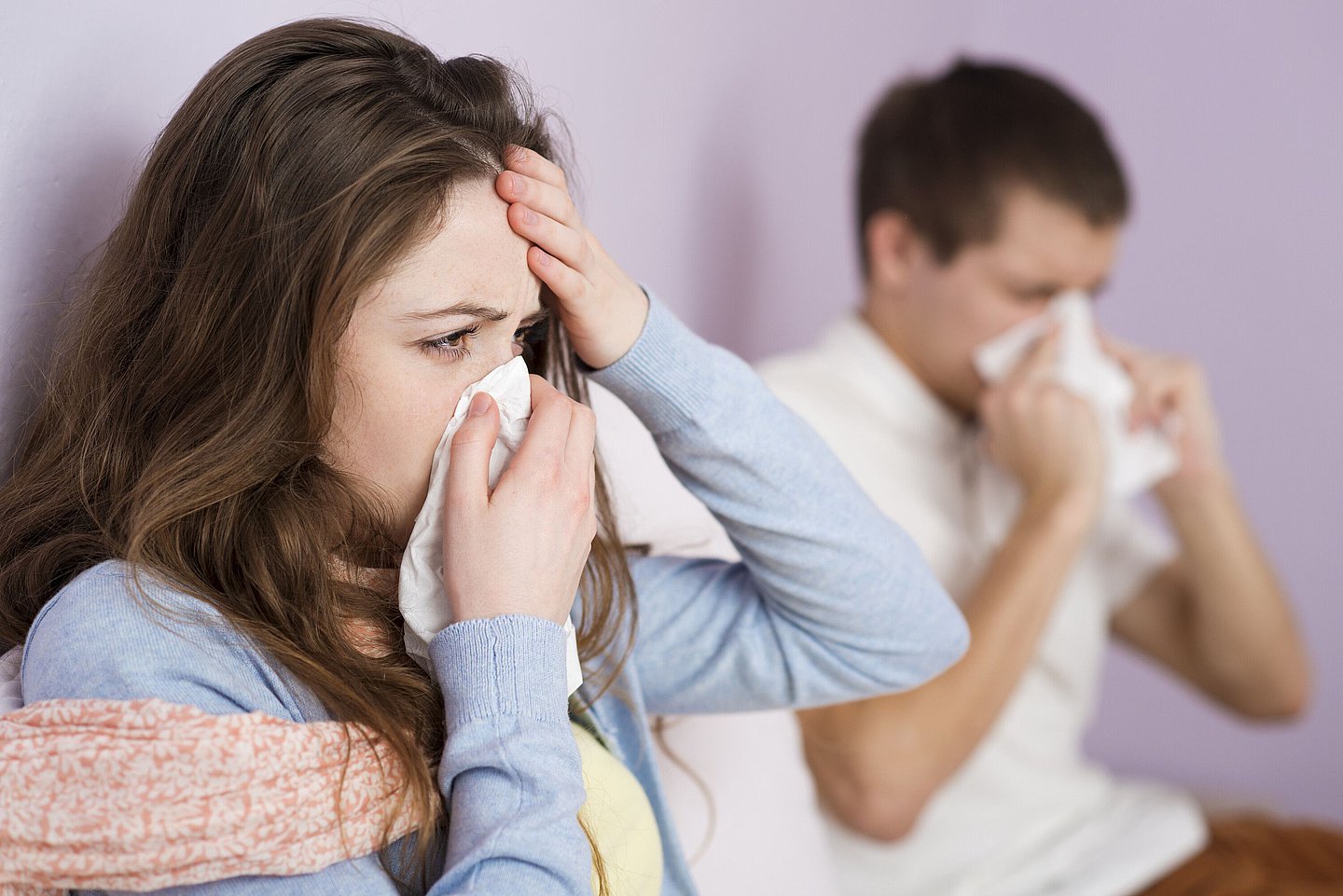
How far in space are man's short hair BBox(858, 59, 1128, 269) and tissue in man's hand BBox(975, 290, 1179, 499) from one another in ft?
0.41

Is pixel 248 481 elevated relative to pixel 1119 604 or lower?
elevated

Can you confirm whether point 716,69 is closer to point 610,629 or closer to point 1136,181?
point 610,629

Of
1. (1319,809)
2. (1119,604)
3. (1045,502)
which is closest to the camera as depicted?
(1045,502)

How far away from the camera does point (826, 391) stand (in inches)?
60.1

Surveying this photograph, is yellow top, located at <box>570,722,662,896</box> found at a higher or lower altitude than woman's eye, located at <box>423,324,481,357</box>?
lower

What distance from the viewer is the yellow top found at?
79cm

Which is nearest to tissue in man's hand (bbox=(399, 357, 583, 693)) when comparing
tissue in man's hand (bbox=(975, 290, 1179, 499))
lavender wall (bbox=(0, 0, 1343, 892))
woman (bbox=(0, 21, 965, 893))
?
woman (bbox=(0, 21, 965, 893))

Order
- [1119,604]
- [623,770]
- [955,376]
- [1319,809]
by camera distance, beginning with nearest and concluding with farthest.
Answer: [623,770], [955,376], [1119,604], [1319,809]

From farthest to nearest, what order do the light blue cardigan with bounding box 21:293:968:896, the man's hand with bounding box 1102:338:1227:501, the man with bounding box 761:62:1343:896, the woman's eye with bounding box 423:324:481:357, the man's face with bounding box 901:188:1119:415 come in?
the man's hand with bounding box 1102:338:1227:501
the man's face with bounding box 901:188:1119:415
the man with bounding box 761:62:1343:896
the woman's eye with bounding box 423:324:481:357
the light blue cardigan with bounding box 21:293:968:896

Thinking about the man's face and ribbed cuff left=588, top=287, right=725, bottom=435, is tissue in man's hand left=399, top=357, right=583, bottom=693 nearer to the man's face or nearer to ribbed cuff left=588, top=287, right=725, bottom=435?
ribbed cuff left=588, top=287, right=725, bottom=435

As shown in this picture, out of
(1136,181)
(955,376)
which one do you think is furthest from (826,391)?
(1136,181)

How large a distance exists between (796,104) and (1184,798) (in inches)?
44.5

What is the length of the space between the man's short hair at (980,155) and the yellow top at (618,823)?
100 cm

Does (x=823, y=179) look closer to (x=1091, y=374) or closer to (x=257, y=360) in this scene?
(x=1091, y=374)
